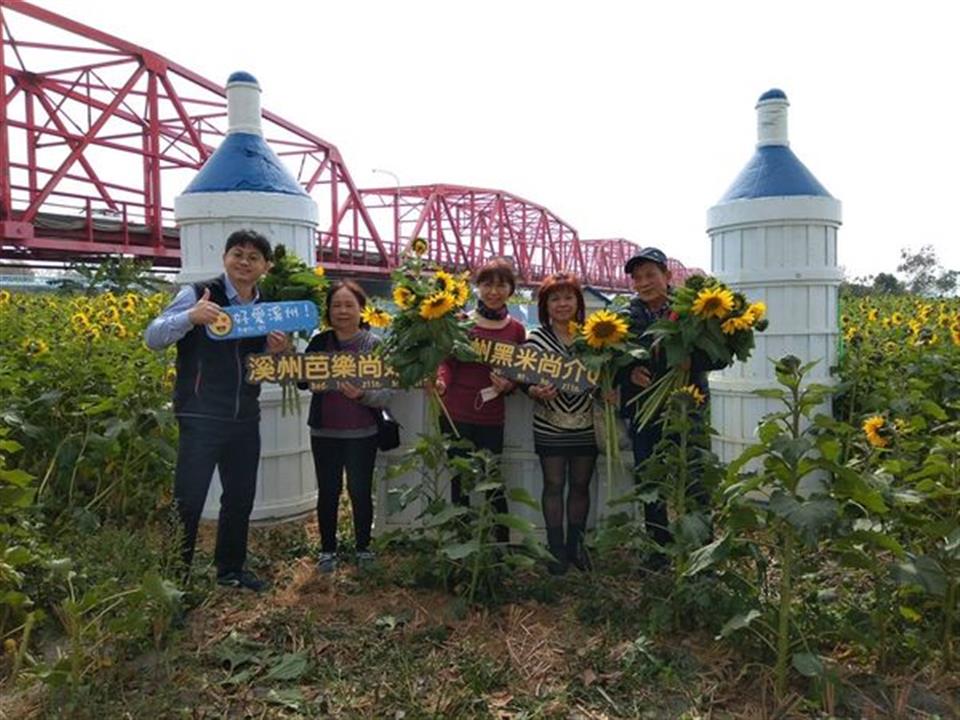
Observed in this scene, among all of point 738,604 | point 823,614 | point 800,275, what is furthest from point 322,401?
point 800,275

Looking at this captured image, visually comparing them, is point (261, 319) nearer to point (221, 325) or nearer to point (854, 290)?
point (221, 325)

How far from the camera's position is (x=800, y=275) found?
4098 mm

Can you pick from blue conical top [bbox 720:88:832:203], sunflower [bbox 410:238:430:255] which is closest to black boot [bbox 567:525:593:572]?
sunflower [bbox 410:238:430:255]

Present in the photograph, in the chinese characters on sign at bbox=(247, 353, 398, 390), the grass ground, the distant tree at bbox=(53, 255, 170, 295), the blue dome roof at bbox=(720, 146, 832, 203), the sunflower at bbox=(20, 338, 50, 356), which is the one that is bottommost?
the grass ground

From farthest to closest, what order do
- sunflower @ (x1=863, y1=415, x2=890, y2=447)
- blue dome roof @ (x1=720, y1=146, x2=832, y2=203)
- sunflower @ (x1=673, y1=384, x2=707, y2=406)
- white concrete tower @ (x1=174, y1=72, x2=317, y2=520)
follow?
blue dome roof @ (x1=720, y1=146, x2=832, y2=203) → white concrete tower @ (x1=174, y1=72, x2=317, y2=520) → sunflower @ (x1=673, y1=384, x2=707, y2=406) → sunflower @ (x1=863, y1=415, x2=890, y2=447)

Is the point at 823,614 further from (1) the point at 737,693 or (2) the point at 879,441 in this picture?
(2) the point at 879,441

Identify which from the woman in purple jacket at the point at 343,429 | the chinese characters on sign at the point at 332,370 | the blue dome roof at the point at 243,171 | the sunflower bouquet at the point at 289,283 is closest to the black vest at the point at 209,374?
the chinese characters on sign at the point at 332,370

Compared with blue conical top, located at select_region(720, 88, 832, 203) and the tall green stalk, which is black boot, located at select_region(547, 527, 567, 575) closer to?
the tall green stalk

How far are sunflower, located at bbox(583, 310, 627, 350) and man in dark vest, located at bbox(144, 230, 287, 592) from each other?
1.34m

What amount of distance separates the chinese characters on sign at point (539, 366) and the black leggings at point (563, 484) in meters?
0.35

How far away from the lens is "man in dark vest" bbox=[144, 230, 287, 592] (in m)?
2.96

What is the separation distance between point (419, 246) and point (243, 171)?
67.6 inches

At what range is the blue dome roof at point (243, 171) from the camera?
3920 millimetres

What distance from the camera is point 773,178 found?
4117 millimetres
